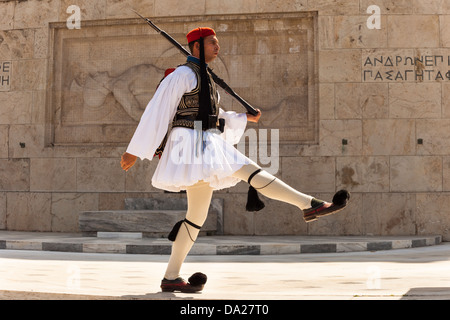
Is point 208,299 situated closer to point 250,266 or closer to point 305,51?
point 250,266

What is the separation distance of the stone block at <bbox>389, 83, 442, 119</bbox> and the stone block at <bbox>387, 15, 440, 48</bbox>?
78 cm

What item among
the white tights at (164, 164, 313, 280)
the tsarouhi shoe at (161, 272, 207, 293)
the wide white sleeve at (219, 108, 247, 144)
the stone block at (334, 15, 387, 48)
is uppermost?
the stone block at (334, 15, 387, 48)

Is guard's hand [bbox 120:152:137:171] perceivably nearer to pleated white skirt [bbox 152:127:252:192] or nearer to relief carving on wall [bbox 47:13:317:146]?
pleated white skirt [bbox 152:127:252:192]

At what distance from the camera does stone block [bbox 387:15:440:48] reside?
12.4 m

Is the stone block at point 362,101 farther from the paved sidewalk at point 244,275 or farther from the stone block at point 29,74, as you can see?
the stone block at point 29,74

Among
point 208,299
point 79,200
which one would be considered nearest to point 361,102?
point 79,200

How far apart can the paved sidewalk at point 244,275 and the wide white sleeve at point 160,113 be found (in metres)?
1.10

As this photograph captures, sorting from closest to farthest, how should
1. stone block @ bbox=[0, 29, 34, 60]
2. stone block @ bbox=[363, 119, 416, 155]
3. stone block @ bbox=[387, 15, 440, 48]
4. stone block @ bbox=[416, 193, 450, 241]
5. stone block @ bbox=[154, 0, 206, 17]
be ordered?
stone block @ bbox=[416, 193, 450, 241], stone block @ bbox=[363, 119, 416, 155], stone block @ bbox=[387, 15, 440, 48], stone block @ bbox=[154, 0, 206, 17], stone block @ bbox=[0, 29, 34, 60]

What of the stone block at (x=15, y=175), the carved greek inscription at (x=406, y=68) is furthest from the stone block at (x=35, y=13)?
the carved greek inscription at (x=406, y=68)

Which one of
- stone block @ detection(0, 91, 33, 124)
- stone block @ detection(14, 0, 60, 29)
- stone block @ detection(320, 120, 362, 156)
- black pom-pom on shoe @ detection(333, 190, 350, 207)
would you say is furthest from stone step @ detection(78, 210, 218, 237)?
black pom-pom on shoe @ detection(333, 190, 350, 207)

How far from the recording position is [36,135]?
13406 millimetres

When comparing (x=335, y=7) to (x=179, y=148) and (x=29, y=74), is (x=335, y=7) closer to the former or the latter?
(x=29, y=74)

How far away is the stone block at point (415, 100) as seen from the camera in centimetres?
1224

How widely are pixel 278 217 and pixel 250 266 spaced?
4279 mm
